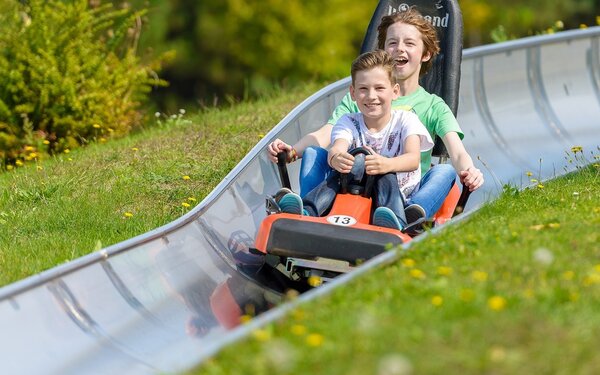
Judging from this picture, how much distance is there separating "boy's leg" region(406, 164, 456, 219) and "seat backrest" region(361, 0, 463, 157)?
58 centimetres

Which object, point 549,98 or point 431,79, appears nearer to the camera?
point 431,79

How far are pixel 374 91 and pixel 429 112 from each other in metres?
0.64

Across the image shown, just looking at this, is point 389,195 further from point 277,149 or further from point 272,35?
point 272,35

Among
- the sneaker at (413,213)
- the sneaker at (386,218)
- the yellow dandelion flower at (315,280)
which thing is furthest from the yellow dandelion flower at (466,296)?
the sneaker at (413,213)

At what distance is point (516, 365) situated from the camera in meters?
3.34

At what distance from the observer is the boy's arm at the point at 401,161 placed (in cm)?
560

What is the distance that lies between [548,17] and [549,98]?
2451 centimetres

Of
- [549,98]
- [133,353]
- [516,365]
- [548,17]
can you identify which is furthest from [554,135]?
[548,17]

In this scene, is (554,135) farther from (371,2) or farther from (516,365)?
(371,2)

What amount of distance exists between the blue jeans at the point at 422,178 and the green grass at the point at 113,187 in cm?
101

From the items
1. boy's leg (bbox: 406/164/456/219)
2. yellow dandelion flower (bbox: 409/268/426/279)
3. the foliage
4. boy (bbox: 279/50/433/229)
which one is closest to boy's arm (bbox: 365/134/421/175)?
boy (bbox: 279/50/433/229)

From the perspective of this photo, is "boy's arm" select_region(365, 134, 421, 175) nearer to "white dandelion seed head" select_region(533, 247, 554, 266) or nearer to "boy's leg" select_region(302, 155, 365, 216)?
"boy's leg" select_region(302, 155, 365, 216)

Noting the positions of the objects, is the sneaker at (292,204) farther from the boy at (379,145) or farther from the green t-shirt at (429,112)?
the green t-shirt at (429,112)

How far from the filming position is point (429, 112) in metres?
6.35
